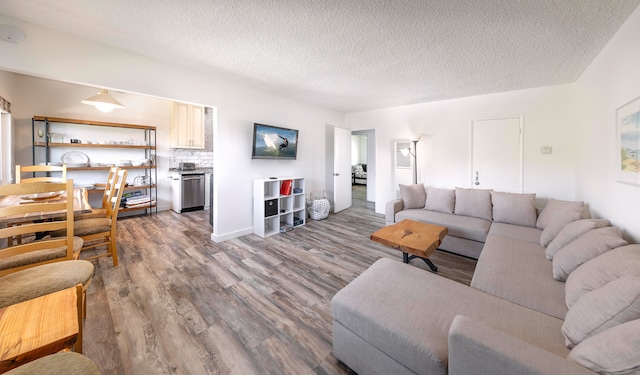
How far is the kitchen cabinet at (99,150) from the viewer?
3.78 meters

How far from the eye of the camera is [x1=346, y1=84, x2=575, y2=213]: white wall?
338cm

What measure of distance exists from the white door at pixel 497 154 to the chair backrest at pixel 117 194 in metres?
5.18

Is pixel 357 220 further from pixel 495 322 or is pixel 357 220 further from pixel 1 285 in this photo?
pixel 1 285

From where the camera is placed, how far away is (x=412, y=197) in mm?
3846

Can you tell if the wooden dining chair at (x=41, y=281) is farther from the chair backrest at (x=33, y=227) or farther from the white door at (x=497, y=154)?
the white door at (x=497, y=154)

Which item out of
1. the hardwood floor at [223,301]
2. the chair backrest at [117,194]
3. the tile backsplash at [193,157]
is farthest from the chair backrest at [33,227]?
the tile backsplash at [193,157]

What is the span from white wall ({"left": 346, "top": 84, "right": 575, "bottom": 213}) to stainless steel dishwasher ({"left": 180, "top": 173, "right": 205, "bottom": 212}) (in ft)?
13.0

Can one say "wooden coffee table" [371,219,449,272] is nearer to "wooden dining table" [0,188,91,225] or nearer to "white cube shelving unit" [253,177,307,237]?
"white cube shelving unit" [253,177,307,237]

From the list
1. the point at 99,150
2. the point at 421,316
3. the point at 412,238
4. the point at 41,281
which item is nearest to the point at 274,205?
the point at 412,238

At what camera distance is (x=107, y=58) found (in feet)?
7.81

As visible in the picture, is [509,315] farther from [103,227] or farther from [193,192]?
[193,192]

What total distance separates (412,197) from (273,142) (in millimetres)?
2602

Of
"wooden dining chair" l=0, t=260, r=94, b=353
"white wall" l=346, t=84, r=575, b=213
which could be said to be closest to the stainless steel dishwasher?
"wooden dining chair" l=0, t=260, r=94, b=353

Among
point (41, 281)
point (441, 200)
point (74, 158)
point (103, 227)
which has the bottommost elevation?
point (41, 281)
